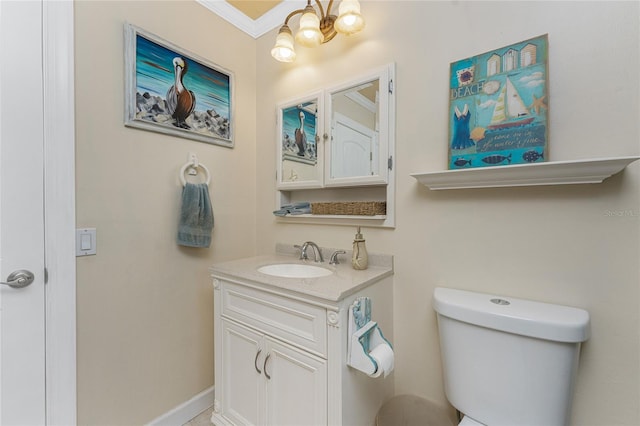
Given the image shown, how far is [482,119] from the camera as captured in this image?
1.01 m

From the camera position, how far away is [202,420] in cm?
144

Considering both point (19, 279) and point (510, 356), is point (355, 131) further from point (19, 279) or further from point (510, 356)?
point (19, 279)

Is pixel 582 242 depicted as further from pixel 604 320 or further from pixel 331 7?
pixel 331 7

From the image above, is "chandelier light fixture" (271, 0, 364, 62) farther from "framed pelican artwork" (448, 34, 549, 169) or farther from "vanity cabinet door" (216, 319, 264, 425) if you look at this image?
"vanity cabinet door" (216, 319, 264, 425)

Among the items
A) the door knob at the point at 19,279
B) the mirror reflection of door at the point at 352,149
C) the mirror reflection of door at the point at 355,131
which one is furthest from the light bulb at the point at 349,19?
the door knob at the point at 19,279

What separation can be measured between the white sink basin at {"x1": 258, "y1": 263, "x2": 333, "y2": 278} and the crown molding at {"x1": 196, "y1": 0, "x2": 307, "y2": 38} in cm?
149

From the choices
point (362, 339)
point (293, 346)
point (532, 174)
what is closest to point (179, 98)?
point (293, 346)

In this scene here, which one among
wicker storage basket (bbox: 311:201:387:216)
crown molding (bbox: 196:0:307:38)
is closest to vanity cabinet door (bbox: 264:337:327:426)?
wicker storage basket (bbox: 311:201:387:216)

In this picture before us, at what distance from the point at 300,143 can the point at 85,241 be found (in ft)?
3.68

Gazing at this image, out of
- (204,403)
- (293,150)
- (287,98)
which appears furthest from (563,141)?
(204,403)

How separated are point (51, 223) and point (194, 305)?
75cm

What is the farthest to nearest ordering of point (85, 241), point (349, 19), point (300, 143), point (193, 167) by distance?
point (300, 143) → point (193, 167) → point (349, 19) → point (85, 241)

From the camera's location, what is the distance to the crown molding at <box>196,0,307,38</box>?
1543 mm

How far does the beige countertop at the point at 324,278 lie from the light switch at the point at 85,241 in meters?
0.49
